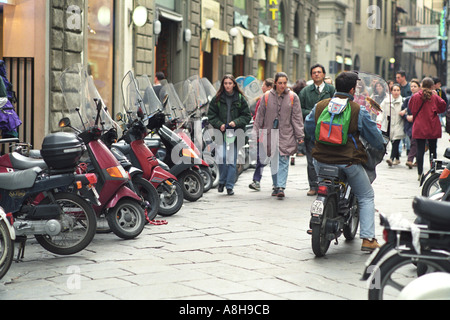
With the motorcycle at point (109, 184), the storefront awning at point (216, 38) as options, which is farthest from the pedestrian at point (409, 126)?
the motorcycle at point (109, 184)

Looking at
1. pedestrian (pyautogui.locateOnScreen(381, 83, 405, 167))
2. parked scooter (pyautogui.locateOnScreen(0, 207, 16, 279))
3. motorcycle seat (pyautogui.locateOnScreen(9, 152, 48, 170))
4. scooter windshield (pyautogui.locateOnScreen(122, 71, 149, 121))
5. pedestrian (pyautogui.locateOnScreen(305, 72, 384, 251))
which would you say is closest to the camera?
parked scooter (pyautogui.locateOnScreen(0, 207, 16, 279))

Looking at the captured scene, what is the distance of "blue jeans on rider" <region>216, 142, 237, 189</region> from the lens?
404 inches

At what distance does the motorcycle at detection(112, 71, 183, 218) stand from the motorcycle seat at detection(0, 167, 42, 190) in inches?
75.9

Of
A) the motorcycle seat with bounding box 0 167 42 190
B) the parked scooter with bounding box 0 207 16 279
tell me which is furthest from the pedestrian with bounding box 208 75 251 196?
the parked scooter with bounding box 0 207 16 279

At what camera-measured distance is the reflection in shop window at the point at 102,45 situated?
14.1m

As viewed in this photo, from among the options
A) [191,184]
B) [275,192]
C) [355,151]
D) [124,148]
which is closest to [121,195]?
[124,148]

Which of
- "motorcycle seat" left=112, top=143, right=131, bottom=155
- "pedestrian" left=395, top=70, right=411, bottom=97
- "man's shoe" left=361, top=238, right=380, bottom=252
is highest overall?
"pedestrian" left=395, top=70, right=411, bottom=97

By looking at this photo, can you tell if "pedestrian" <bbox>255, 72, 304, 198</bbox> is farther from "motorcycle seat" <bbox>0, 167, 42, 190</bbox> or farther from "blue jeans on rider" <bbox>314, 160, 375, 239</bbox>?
"motorcycle seat" <bbox>0, 167, 42, 190</bbox>

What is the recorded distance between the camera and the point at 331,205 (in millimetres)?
6363

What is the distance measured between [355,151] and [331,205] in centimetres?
49

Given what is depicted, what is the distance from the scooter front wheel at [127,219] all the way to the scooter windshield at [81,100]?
2.88 feet

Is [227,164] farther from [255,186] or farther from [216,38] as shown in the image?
[216,38]

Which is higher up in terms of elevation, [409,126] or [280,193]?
[409,126]
